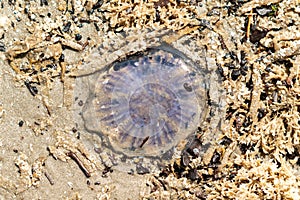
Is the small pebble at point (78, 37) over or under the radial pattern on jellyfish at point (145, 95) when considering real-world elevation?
over

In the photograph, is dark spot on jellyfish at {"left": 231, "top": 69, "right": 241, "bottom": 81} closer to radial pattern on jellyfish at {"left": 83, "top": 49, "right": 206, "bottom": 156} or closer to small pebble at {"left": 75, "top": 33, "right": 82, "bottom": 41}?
radial pattern on jellyfish at {"left": 83, "top": 49, "right": 206, "bottom": 156}

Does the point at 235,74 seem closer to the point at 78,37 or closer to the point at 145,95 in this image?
the point at 145,95

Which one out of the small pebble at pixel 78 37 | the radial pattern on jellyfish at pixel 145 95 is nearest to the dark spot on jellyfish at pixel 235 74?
the radial pattern on jellyfish at pixel 145 95

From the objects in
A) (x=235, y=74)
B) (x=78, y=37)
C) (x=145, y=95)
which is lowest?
(x=145, y=95)

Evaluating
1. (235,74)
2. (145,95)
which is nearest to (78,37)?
(145,95)

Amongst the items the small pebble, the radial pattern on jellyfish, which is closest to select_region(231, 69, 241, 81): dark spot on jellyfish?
the radial pattern on jellyfish

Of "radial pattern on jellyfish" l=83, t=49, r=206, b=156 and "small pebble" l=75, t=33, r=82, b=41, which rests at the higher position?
"small pebble" l=75, t=33, r=82, b=41

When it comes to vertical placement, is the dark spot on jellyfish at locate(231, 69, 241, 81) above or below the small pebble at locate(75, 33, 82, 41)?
below

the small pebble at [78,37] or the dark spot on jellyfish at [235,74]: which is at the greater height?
the small pebble at [78,37]

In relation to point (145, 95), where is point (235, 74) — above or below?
above

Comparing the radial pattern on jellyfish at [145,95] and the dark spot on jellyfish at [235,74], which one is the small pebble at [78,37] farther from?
the dark spot on jellyfish at [235,74]
